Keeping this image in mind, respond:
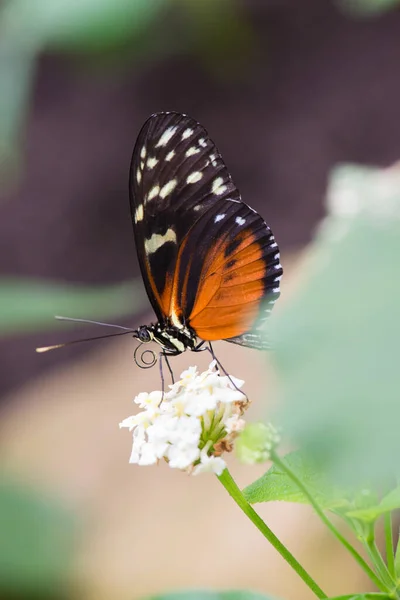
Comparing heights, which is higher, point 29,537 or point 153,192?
point 153,192

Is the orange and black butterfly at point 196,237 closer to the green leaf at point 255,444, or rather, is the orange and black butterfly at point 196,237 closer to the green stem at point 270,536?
the green stem at point 270,536

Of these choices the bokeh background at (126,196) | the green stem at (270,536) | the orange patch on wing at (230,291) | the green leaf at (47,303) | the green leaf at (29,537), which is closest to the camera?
the green stem at (270,536)

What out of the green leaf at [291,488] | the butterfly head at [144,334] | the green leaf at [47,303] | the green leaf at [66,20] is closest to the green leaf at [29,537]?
the green leaf at [47,303]

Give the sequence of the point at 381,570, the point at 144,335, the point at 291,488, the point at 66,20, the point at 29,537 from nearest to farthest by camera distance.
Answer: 1. the point at 381,570
2. the point at 291,488
3. the point at 144,335
4. the point at 29,537
5. the point at 66,20

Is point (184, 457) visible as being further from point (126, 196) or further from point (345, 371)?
point (126, 196)

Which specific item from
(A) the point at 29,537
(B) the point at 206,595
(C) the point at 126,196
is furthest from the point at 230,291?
(C) the point at 126,196

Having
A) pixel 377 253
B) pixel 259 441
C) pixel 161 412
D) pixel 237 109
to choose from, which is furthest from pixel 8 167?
pixel 237 109

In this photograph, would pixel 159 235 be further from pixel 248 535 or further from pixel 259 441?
pixel 248 535

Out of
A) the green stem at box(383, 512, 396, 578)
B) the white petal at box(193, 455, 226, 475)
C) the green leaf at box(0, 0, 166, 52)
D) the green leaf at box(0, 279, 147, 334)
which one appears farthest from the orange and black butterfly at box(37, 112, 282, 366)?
the green leaf at box(0, 0, 166, 52)
